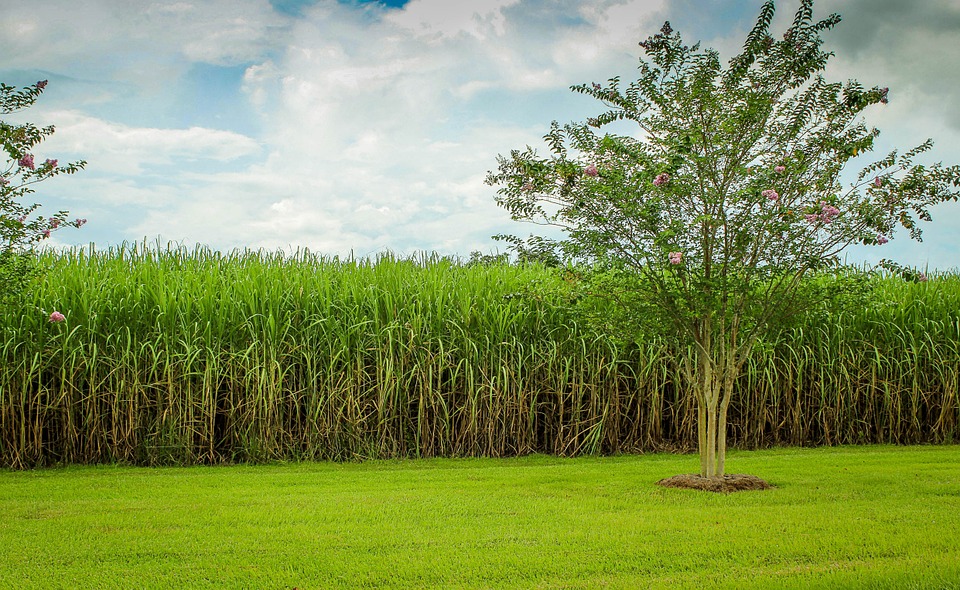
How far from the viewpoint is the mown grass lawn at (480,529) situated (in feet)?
10.6

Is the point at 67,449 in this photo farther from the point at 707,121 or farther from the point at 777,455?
the point at 777,455

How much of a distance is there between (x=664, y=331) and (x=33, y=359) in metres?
5.28

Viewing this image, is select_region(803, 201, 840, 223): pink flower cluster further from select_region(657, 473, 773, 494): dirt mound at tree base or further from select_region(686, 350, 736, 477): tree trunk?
select_region(657, 473, 773, 494): dirt mound at tree base

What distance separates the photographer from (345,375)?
23.2 ft

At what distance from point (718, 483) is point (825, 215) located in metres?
1.88

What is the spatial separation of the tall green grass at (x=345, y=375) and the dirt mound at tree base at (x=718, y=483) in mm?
1618

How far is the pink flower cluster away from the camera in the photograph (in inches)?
195

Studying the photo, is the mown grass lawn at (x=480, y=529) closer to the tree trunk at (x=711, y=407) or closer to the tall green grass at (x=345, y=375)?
the tree trunk at (x=711, y=407)

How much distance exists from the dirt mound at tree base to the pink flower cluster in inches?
70.5

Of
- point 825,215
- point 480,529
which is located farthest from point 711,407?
point 480,529

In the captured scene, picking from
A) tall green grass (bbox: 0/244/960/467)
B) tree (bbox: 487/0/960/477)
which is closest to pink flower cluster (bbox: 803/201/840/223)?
tree (bbox: 487/0/960/477)

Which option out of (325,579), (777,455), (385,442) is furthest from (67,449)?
(777,455)

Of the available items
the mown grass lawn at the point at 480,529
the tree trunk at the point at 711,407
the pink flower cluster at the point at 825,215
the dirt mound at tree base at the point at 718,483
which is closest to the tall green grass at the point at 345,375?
the mown grass lawn at the point at 480,529

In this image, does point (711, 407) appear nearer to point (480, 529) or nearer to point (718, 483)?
point (718, 483)
